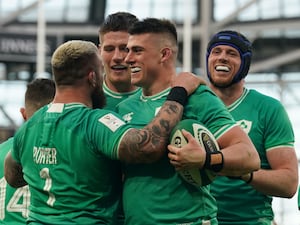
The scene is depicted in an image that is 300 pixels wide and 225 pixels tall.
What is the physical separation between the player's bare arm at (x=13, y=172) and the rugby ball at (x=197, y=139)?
4.23 ft

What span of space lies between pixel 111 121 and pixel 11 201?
7.28 ft

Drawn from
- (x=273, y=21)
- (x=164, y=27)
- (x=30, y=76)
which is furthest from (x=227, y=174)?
(x=30, y=76)

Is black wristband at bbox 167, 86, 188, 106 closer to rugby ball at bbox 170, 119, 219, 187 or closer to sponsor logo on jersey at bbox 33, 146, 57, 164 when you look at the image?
rugby ball at bbox 170, 119, 219, 187

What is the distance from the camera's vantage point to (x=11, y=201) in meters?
7.80

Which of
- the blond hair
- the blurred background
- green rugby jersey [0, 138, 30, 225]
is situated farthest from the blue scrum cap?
the blurred background

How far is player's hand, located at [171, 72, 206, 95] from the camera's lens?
6.06m

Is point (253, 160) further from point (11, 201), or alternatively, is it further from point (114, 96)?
point (11, 201)

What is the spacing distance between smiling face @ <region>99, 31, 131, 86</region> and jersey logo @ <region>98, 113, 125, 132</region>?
1.20 meters

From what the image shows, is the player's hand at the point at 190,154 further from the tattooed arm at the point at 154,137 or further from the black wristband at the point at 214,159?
the tattooed arm at the point at 154,137

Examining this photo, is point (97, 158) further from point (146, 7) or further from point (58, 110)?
point (146, 7)

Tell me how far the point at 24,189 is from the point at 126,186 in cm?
185

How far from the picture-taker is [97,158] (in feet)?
19.5

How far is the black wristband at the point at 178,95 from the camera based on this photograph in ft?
19.6

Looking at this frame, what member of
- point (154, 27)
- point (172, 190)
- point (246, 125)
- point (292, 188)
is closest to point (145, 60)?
point (154, 27)
